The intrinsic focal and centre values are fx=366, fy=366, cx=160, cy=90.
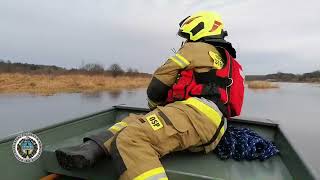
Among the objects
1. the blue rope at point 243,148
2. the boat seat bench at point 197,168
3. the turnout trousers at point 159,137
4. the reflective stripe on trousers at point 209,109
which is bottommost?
the boat seat bench at point 197,168

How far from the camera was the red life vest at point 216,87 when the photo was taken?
10.2 feet

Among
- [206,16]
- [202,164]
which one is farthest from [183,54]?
[202,164]

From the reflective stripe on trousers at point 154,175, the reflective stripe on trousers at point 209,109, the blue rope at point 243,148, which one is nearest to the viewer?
the reflective stripe on trousers at point 154,175

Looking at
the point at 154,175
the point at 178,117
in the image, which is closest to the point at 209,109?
the point at 178,117

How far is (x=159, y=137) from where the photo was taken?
259 centimetres

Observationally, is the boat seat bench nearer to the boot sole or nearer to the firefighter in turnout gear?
the firefighter in turnout gear

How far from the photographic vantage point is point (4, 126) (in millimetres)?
13023

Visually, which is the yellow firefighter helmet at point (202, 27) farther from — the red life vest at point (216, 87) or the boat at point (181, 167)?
the boat at point (181, 167)

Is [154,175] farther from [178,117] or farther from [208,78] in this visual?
[208,78]

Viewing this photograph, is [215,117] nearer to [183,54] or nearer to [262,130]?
[183,54]

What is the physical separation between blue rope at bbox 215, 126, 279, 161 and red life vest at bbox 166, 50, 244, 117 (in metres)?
0.22

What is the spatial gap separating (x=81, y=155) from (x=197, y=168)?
0.89 metres

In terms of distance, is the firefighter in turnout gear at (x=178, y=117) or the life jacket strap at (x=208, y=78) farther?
the life jacket strap at (x=208, y=78)

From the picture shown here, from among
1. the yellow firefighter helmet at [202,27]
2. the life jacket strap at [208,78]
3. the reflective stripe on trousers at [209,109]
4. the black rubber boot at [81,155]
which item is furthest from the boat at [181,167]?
the yellow firefighter helmet at [202,27]
